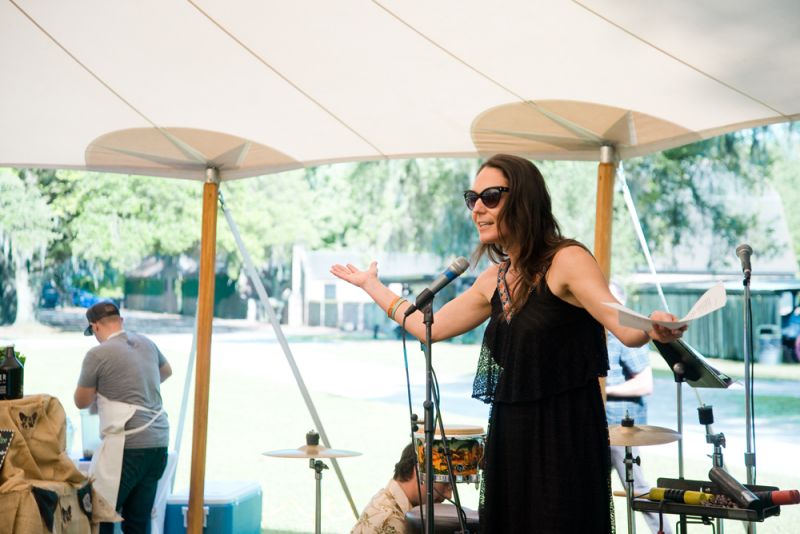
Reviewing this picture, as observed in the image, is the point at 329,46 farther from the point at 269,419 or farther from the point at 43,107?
the point at 269,419

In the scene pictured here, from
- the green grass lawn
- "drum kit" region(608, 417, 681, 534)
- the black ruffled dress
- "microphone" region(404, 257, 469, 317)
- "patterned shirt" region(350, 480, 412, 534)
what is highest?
"microphone" region(404, 257, 469, 317)

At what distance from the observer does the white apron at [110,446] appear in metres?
5.20

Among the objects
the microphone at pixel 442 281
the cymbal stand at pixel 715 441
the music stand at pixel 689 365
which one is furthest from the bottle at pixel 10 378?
the cymbal stand at pixel 715 441

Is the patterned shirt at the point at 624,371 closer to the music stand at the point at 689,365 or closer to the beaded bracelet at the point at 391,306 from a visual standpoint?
the music stand at the point at 689,365

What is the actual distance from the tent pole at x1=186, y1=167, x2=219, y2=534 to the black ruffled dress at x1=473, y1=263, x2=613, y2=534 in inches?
128

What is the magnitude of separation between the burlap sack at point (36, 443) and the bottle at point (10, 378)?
0.06 m

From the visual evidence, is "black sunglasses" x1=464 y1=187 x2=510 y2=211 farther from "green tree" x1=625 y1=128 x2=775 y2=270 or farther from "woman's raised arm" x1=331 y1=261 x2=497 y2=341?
"green tree" x1=625 y1=128 x2=775 y2=270

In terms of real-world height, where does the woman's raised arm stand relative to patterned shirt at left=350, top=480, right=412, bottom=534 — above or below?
above

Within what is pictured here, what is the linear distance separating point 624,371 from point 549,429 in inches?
139

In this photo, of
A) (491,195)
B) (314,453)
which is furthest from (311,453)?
(491,195)

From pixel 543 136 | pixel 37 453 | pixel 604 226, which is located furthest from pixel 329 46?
pixel 37 453

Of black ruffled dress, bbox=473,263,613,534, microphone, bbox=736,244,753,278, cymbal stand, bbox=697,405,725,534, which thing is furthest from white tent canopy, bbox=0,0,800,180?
black ruffled dress, bbox=473,263,613,534

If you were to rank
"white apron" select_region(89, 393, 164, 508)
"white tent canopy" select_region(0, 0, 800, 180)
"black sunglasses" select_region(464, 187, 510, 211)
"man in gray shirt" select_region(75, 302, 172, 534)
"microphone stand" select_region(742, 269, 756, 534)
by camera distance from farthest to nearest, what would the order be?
1. "man in gray shirt" select_region(75, 302, 172, 534)
2. "white apron" select_region(89, 393, 164, 508)
3. "white tent canopy" select_region(0, 0, 800, 180)
4. "microphone stand" select_region(742, 269, 756, 534)
5. "black sunglasses" select_region(464, 187, 510, 211)

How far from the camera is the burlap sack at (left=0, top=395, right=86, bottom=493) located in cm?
394
